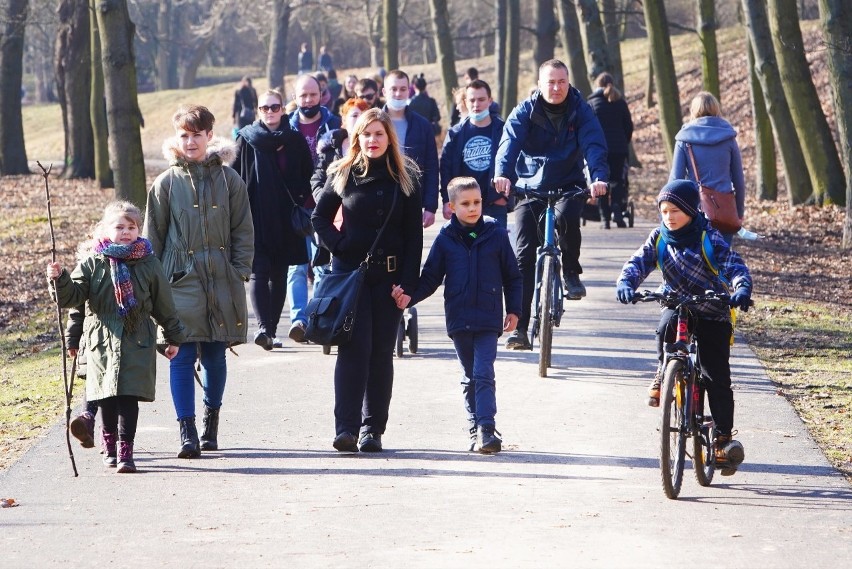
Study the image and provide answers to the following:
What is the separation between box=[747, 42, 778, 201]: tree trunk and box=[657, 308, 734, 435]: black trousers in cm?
1710

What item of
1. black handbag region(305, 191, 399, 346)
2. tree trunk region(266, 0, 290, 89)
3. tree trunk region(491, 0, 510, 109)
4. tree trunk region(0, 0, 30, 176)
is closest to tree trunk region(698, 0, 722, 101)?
tree trunk region(491, 0, 510, 109)

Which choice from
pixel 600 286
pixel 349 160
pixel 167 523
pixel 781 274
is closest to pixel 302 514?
pixel 167 523

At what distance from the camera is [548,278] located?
10148mm

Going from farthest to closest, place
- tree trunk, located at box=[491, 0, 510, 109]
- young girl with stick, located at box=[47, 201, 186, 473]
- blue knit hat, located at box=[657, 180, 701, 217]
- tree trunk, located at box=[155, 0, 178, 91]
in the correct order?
tree trunk, located at box=[155, 0, 178, 91]
tree trunk, located at box=[491, 0, 510, 109]
young girl with stick, located at box=[47, 201, 186, 473]
blue knit hat, located at box=[657, 180, 701, 217]

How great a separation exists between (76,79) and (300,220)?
2132cm

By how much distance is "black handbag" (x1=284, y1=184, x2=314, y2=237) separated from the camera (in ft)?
35.9

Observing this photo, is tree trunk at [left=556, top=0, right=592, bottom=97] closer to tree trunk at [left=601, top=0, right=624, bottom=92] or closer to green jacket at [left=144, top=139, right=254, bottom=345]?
tree trunk at [left=601, top=0, right=624, bottom=92]

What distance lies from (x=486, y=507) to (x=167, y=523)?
56.5 inches

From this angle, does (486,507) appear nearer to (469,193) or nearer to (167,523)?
(167,523)

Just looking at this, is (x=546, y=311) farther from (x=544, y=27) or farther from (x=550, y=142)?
(x=544, y=27)

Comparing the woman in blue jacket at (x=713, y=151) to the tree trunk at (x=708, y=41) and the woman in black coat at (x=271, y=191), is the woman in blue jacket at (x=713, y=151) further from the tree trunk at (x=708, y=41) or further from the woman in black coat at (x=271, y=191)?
the tree trunk at (x=708, y=41)

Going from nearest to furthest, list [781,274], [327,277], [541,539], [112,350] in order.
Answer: [541,539] < [112,350] < [327,277] < [781,274]

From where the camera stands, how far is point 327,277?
796 cm

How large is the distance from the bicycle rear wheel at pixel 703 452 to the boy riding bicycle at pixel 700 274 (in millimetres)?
41
